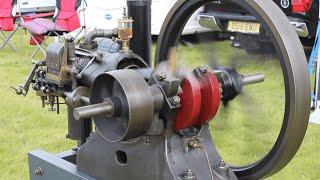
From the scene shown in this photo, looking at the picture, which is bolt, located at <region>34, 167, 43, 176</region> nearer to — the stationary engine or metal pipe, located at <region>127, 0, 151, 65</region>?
the stationary engine

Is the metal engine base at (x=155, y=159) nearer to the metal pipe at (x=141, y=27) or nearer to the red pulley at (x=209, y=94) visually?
the red pulley at (x=209, y=94)

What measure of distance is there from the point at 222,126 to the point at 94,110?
2.10ft

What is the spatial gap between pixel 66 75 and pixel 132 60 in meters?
0.28

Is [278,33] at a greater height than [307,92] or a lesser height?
greater

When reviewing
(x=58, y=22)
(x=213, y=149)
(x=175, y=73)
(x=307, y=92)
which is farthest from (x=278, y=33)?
(x=58, y=22)

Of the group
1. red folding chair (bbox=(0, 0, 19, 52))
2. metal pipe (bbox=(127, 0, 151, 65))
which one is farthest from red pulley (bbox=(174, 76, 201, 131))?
red folding chair (bbox=(0, 0, 19, 52))

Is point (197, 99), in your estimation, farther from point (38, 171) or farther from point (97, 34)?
point (38, 171)

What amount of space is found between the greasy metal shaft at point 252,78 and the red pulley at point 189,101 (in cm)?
23

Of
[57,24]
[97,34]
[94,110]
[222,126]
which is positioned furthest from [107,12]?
[94,110]

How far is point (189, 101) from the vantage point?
193 centimetres

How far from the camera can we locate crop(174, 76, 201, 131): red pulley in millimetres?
1928

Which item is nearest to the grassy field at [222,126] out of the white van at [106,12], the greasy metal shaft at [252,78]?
the greasy metal shaft at [252,78]

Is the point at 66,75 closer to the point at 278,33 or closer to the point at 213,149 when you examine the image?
the point at 213,149

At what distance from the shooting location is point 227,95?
2133 millimetres
